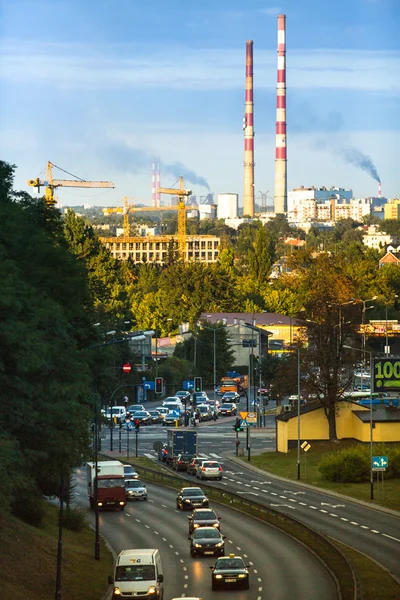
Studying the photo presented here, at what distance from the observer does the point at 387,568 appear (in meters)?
48.0

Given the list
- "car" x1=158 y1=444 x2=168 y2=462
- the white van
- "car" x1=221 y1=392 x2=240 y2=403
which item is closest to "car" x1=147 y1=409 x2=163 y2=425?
A: "car" x1=221 y1=392 x2=240 y2=403

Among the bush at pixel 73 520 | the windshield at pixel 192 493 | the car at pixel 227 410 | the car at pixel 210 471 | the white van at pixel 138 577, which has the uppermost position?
the white van at pixel 138 577

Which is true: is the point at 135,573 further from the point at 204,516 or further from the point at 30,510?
the point at 204,516

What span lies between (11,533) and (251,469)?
3908 cm

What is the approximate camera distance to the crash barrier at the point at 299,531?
43.6 m

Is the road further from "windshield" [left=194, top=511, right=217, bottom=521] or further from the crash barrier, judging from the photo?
"windshield" [left=194, top=511, right=217, bottom=521]

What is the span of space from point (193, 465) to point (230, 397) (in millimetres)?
52128

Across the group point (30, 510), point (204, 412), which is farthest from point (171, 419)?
point (30, 510)

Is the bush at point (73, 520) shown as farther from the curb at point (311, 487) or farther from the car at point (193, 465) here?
the car at point (193, 465)

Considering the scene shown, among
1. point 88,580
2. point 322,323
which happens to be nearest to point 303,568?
point 88,580

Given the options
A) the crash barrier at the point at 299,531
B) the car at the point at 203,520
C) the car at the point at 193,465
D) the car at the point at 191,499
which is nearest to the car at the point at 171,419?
the car at the point at 193,465

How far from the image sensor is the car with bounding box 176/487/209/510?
65250 millimetres

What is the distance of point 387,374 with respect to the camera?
75.9 m

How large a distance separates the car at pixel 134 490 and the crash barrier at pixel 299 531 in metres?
3.43
